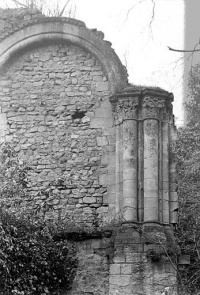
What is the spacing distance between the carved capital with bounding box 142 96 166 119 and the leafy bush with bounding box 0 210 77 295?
9.95ft

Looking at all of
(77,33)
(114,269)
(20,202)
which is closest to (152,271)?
(114,269)

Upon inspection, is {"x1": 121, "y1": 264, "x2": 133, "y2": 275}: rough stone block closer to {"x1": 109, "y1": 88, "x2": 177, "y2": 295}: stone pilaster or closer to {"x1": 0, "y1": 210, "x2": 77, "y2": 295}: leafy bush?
{"x1": 109, "y1": 88, "x2": 177, "y2": 295}: stone pilaster

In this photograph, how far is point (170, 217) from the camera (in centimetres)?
1725

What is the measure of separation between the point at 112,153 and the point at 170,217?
180 cm

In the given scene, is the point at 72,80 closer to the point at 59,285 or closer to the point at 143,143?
the point at 143,143

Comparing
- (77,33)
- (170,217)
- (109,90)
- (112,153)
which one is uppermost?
(77,33)

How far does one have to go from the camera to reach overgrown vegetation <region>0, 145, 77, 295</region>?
15.4m

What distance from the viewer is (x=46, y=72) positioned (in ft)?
60.7

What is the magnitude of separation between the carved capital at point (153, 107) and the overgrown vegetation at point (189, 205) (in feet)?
2.29

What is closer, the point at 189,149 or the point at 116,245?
the point at 116,245

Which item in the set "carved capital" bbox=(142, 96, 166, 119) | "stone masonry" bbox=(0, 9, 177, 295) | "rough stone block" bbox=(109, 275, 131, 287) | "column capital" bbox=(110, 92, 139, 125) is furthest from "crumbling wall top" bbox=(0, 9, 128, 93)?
"rough stone block" bbox=(109, 275, 131, 287)

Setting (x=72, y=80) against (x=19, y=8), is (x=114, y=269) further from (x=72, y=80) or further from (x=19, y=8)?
(x=19, y=8)

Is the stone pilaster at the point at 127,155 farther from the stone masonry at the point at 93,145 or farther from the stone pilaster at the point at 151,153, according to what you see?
the stone pilaster at the point at 151,153

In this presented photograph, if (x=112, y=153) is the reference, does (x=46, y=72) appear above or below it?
above
